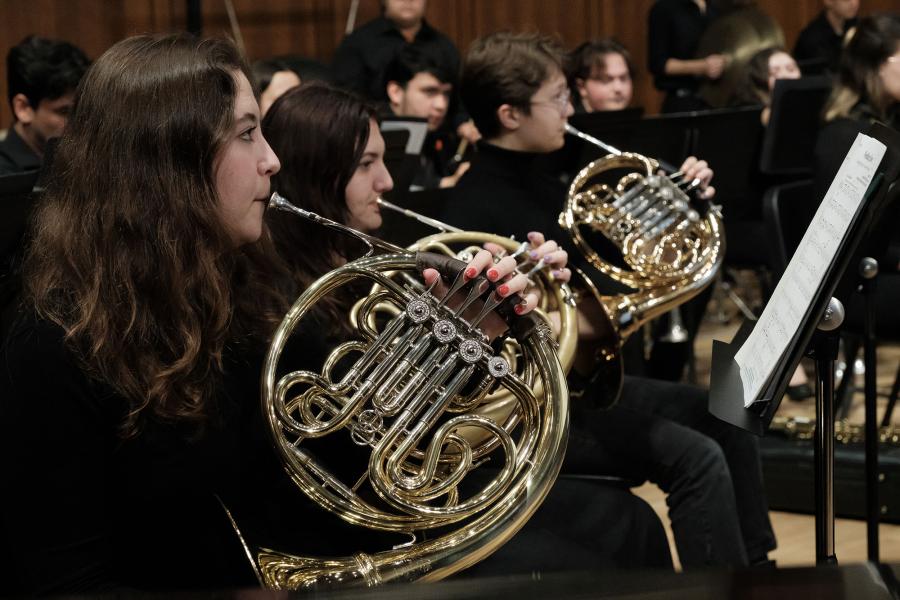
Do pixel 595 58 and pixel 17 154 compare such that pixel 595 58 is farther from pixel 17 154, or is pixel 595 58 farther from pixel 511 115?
pixel 17 154

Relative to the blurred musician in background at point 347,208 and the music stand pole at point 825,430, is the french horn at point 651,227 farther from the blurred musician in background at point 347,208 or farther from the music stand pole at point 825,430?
the music stand pole at point 825,430

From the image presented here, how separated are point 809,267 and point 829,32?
515 cm

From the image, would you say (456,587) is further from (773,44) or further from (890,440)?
(773,44)

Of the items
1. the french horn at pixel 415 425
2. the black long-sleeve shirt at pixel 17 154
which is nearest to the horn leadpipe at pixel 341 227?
the french horn at pixel 415 425

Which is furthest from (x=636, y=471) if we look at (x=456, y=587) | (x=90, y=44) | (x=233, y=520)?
(x=90, y=44)

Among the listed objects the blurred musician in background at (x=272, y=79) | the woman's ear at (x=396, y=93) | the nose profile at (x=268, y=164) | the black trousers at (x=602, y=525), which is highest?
the nose profile at (x=268, y=164)

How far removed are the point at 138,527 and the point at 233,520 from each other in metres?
0.11

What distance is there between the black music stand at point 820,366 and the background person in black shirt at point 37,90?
204 centimetres

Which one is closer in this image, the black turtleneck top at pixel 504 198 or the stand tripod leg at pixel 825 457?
the stand tripod leg at pixel 825 457

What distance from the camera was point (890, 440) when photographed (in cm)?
Result: 289

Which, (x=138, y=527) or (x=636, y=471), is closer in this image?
(x=138, y=527)

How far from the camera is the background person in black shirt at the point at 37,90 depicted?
2961 mm

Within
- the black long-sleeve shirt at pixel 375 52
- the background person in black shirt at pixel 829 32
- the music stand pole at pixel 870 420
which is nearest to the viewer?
the music stand pole at pixel 870 420

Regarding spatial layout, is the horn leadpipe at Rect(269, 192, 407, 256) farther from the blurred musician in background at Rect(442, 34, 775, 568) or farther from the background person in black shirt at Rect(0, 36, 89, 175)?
the background person in black shirt at Rect(0, 36, 89, 175)
